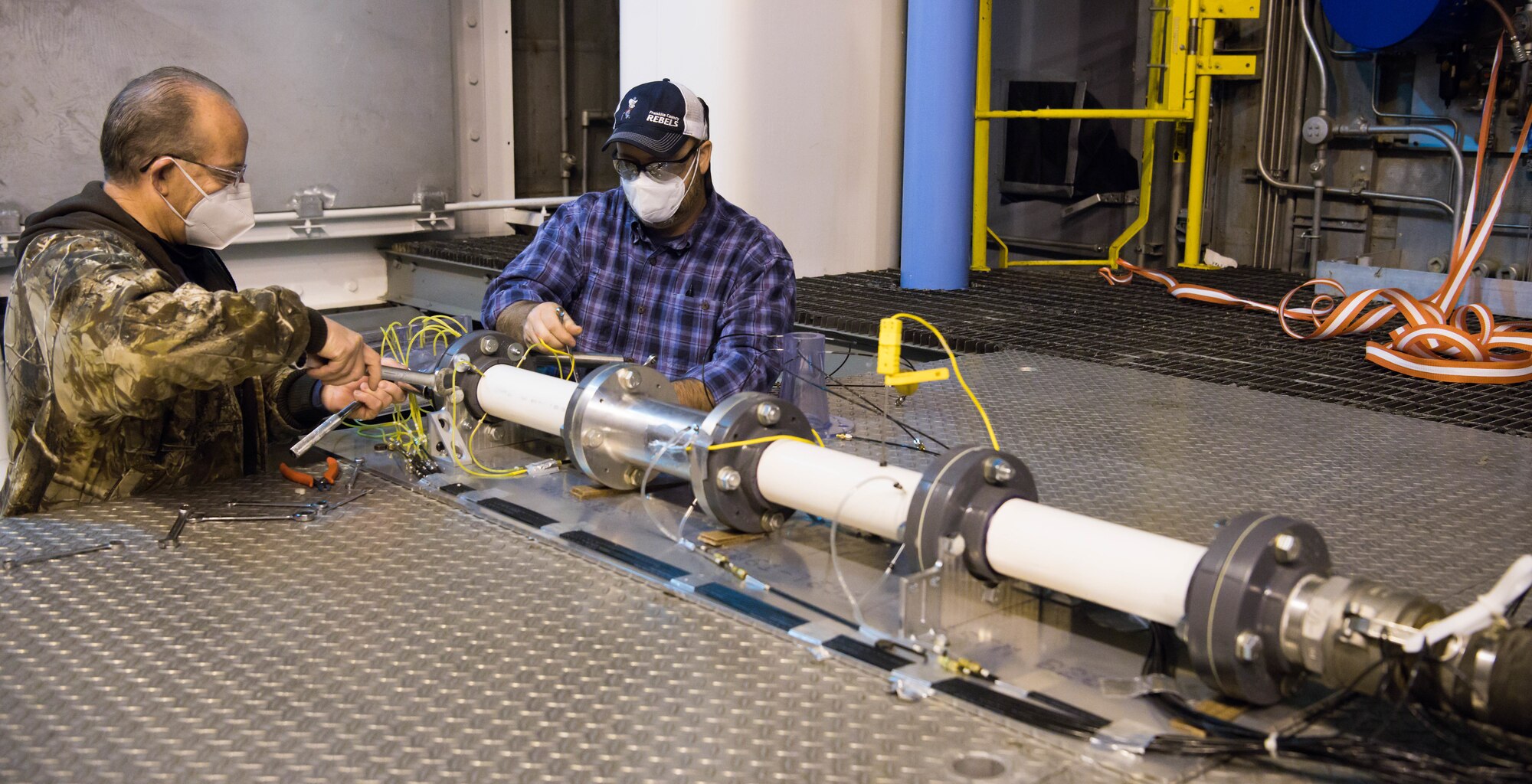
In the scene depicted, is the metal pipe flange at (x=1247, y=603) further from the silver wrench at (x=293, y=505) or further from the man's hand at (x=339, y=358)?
the silver wrench at (x=293, y=505)

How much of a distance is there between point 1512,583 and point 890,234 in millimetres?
4440

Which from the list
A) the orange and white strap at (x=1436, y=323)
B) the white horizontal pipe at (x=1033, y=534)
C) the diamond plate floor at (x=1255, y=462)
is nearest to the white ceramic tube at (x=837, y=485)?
the white horizontal pipe at (x=1033, y=534)

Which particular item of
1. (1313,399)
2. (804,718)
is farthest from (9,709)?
(1313,399)

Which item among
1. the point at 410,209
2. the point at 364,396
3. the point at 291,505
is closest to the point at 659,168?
the point at 364,396

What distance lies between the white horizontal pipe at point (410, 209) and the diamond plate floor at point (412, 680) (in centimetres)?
320

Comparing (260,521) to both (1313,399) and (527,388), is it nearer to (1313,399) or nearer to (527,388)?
(527,388)

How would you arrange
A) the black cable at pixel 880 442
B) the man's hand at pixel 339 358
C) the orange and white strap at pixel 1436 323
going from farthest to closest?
the orange and white strap at pixel 1436 323 < the black cable at pixel 880 442 < the man's hand at pixel 339 358

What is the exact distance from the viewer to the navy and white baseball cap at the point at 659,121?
104 inches

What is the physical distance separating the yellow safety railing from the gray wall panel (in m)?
2.30

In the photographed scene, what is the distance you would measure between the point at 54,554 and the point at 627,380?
88 cm

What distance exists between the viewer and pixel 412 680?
1477mm

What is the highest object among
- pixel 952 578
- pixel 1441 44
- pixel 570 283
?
pixel 1441 44

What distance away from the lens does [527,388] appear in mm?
2205

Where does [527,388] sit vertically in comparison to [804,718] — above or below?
above
